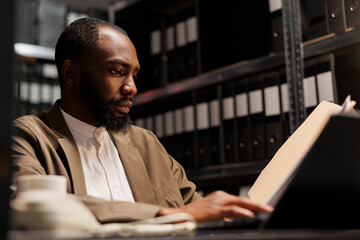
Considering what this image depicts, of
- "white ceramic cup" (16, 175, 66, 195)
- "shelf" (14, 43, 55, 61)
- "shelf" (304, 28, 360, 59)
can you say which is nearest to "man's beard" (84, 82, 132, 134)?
"shelf" (304, 28, 360, 59)

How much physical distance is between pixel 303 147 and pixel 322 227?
442 millimetres

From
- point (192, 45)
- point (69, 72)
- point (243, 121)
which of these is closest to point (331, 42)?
point (243, 121)

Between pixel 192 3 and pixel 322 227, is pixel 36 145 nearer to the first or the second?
pixel 322 227

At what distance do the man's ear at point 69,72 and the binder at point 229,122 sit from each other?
89 centimetres

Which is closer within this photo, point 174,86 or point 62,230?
point 62,230

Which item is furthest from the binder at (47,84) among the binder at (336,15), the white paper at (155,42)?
the binder at (336,15)

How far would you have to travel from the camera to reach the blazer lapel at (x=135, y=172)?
1.50 meters

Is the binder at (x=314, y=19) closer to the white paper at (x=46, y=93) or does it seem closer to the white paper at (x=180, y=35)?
the white paper at (x=180, y=35)

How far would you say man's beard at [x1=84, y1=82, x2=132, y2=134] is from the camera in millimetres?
1634

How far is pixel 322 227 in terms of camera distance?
757 mm

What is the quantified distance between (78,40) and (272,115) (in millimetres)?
947

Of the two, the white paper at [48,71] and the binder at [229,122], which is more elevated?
the white paper at [48,71]

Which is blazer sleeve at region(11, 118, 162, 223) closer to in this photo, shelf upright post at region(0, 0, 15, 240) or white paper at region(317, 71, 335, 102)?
shelf upright post at region(0, 0, 15, 240)

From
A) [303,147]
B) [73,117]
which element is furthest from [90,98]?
[303,147]
